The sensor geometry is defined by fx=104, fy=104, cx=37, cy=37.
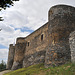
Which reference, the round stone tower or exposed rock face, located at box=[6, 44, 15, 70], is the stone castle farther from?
exposed rock face, located at box=[6, 44, 15, 70]

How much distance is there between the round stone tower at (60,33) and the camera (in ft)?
29.2

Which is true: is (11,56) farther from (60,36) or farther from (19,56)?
(60,36)

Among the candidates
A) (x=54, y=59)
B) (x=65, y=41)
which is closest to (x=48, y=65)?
(x=54, y=59)

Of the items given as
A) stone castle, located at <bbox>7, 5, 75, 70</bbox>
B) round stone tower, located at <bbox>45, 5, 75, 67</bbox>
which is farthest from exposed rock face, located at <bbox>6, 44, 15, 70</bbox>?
round stone tower, located at <bbox>45, 5, 75, 67</bbox>

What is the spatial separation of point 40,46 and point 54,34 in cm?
534

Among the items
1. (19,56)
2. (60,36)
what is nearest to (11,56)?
(19,56)

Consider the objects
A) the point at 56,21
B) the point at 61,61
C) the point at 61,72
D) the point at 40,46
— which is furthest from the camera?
the point at 40,46

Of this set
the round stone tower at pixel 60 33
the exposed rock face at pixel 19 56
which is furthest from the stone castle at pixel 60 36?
the exposed rock face at pixel 19 56

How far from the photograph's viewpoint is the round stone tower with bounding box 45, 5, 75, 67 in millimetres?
8914

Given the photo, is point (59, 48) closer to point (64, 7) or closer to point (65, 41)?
point (65, 41)

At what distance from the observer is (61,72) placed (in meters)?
6.98

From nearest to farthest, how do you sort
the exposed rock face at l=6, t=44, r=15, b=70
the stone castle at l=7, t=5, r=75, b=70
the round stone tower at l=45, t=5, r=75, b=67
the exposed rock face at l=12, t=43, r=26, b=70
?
the stone castle at l=7, t=5, r=75, b=70, the round stone tower at l=45, t=5, r=75, b=67, the exposed rock face at l=12, t=43, r=26, b=70, the exposed rock face at l=6, t=44, r=15, b=70

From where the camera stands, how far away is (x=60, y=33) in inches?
379

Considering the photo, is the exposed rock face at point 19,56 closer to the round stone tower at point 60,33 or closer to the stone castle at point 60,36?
the stone castle at point 60,36
